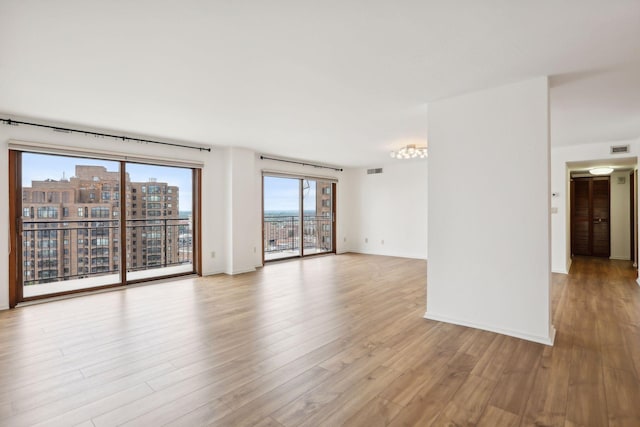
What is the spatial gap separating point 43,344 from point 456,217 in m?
4.04

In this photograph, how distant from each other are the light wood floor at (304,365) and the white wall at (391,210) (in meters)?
3.62

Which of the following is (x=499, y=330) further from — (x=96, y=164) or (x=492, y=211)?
(x=96, y=164)

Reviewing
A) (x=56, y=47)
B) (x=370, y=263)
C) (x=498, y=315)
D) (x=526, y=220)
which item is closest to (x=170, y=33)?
(x=56, y=47)

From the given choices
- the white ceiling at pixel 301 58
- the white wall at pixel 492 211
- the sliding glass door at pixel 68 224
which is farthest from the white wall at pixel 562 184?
the sliding glass door at pixel 68 224

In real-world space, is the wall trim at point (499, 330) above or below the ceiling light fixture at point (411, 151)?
below

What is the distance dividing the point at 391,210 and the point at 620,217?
5.06 m

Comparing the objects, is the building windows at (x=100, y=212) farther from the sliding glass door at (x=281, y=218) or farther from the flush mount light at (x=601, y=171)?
the flush mount light at (x=601, y=171)

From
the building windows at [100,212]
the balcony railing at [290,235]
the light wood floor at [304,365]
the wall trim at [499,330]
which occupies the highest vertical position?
the building windows at [100,212]

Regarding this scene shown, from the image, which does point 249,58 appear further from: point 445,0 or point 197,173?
point 197,173

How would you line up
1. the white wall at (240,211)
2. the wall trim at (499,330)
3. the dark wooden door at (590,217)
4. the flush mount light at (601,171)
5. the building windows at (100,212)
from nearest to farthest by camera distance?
the wall trim at (499,330) → the building windows at (100,212) → the white wall at (240,211) → the flush mount light at (601,171) → the dark wooden door at (590,217)

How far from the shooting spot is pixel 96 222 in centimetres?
471

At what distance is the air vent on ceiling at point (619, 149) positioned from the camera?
199 inches

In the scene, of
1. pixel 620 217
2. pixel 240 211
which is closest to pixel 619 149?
pixel 620 217

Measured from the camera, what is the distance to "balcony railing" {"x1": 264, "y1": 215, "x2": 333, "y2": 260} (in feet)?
24.3
